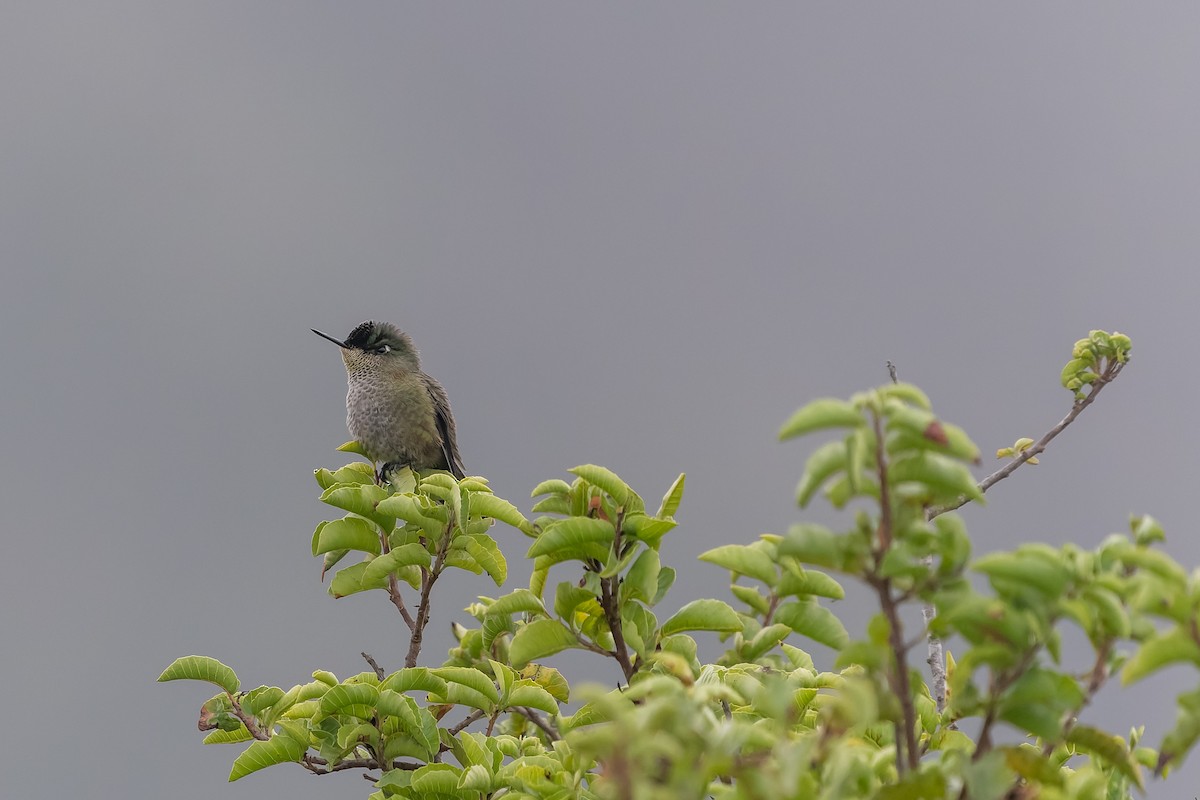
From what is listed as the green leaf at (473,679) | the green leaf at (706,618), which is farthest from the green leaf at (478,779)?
the green leaf at (706,618)

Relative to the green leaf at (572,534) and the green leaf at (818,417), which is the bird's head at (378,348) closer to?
the green leaf at (572,534)

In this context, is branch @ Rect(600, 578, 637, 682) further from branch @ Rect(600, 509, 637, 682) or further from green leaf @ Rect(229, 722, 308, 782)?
green leaf @ Rect(229, 722, 308, 782)

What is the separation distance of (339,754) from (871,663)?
8.64ft

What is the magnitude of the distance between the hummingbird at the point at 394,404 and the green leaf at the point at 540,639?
377 cm

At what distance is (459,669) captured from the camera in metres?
4.07

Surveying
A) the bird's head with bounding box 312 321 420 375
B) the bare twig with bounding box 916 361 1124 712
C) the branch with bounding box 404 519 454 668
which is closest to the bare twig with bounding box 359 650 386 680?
the branch with bounding box 404 519 454 668

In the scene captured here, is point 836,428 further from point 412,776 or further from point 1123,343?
point 1123,343

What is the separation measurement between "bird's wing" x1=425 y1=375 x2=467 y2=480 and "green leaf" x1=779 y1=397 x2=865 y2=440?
6.08m

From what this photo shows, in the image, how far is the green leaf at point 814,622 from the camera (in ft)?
12.5

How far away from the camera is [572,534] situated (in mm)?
3338

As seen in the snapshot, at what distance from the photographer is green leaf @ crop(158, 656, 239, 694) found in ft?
14.1

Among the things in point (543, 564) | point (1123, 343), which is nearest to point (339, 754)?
point (543, 564)

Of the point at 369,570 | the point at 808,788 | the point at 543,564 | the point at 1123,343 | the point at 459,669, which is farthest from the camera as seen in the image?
the point at 1123,343

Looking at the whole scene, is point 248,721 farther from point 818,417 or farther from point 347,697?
point 818,417
